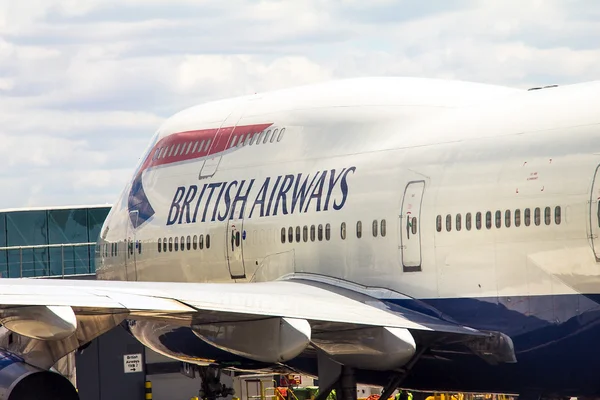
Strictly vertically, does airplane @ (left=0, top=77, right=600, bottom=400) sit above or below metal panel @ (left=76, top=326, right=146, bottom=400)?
above

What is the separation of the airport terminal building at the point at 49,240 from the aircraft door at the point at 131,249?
59.9 feet

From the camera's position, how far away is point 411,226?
64.7 ft

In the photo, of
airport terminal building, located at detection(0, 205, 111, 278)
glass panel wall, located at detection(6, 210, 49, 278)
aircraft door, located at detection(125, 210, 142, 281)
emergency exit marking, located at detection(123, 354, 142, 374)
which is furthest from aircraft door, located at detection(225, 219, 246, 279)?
glass panel wall, located at detection(6, 210, 49, 278)

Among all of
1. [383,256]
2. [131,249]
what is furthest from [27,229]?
[383,256]

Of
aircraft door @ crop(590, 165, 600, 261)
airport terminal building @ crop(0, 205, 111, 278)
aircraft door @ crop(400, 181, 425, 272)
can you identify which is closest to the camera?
aircraft door @ crop(590, 165, 600, 261)

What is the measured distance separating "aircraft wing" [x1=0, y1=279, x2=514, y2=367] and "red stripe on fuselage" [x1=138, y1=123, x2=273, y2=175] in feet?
15.1

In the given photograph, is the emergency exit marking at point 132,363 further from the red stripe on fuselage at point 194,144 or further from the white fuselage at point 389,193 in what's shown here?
the red stripe on fuselage at point 194,144

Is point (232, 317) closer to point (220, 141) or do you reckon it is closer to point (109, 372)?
point (220, 141)

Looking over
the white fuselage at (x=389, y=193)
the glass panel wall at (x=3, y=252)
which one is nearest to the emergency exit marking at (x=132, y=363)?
the glass panel wall at (x=3, y=252)

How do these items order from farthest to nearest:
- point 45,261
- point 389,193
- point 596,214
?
1. point 45,261
2. point 389,193
3. point 596,214

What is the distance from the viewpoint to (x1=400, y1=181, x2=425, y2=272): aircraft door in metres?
19.6

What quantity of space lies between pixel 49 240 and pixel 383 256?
30376 mm

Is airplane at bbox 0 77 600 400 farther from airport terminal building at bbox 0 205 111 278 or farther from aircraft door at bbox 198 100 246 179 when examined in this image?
airport terminal building at bbox 0 205 111 278

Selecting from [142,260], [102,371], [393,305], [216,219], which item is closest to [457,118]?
[393,305]
